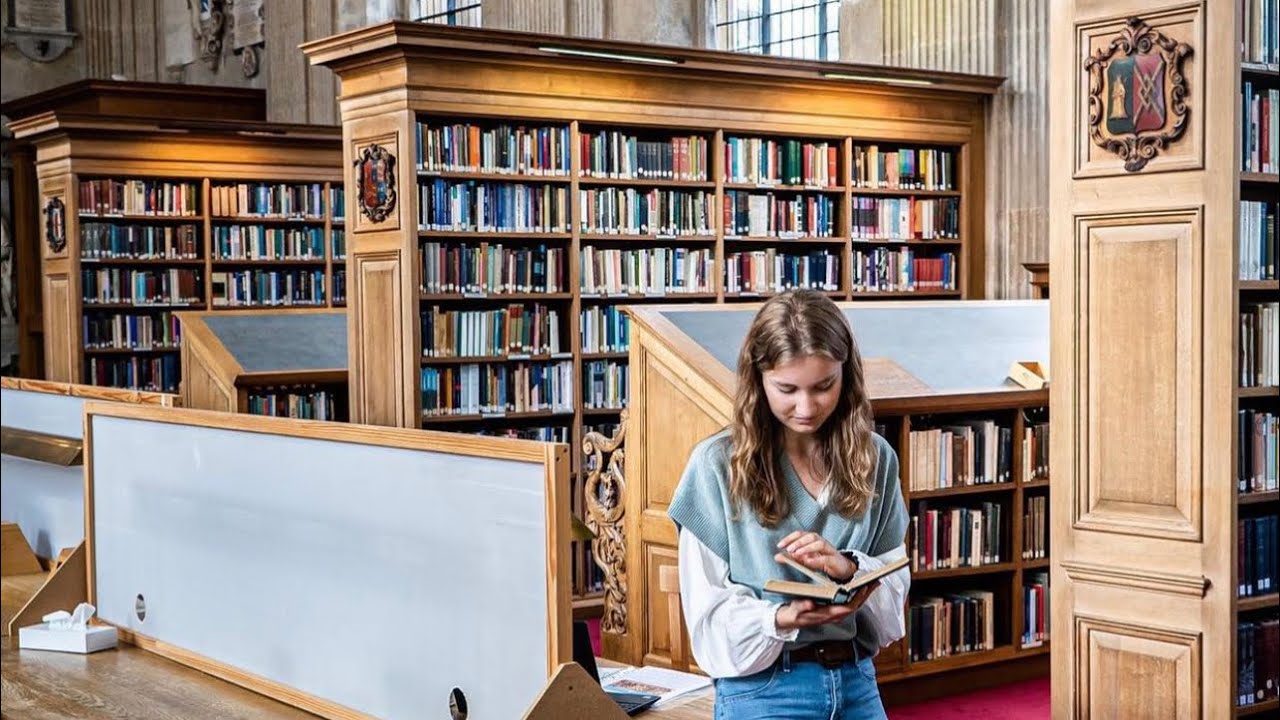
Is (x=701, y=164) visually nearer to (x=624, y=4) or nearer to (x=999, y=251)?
(x=999, y=251)

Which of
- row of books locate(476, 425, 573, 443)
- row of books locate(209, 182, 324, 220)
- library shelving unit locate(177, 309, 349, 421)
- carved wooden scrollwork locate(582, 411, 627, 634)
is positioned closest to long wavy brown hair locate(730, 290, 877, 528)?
carved wooden scrollwork locate(582, 411, 627, 634)

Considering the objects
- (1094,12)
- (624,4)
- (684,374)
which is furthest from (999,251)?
(1094,12)

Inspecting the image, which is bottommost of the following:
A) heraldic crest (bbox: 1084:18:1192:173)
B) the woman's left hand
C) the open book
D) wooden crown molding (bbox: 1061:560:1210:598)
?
wooden crown molding (bbox: 1061:560:1210:598)

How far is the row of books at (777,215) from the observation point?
29.5ft

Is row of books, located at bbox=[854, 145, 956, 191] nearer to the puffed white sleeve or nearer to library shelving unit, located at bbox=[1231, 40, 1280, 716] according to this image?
library shelving unit, located at bbox=[1231, 40, 1280, 716]

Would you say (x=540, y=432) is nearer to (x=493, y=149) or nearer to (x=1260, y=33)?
(x=493, y=149)

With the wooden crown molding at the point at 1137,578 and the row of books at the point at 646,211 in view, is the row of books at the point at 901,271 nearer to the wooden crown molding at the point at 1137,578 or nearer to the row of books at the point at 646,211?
the row of books at the point at 646,211

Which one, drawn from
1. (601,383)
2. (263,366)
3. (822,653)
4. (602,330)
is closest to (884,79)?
(602,330)

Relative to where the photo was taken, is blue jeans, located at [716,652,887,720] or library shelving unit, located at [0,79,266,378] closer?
blue jeans, located at [716,652,887,720]

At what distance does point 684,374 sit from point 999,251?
4708mm

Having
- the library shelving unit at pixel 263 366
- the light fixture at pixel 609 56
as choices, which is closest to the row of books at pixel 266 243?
the library shelving unit at pixel 263 366

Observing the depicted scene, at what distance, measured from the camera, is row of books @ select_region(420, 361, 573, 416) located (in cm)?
805

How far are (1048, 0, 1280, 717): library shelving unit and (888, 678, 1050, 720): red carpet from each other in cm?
115

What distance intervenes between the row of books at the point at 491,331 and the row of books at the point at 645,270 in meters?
0.30
